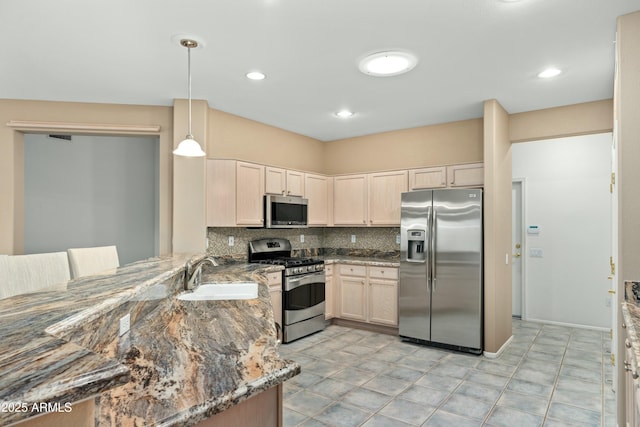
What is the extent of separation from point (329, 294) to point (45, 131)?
3.79 meters

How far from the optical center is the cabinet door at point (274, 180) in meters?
4.59

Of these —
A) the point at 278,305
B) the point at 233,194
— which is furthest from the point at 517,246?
the point at 233,194

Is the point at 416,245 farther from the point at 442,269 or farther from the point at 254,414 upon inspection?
the point at 254,414

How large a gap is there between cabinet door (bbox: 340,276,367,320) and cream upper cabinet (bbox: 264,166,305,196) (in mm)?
1366

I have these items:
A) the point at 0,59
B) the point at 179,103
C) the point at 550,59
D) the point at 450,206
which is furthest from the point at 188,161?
the point at 550,59

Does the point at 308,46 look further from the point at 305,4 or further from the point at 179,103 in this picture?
the point at 179,103

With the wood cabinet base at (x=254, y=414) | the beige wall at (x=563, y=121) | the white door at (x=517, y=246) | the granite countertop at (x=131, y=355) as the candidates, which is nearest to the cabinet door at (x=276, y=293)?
the granite countertop at (x=131, y=355)

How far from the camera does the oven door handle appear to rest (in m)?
4.39

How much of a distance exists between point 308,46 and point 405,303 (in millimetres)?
3082

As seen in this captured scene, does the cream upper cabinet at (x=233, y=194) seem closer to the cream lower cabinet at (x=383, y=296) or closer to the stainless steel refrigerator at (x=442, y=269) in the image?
the cream lower cabinet at (x=383, y=296)

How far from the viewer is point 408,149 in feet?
17.0

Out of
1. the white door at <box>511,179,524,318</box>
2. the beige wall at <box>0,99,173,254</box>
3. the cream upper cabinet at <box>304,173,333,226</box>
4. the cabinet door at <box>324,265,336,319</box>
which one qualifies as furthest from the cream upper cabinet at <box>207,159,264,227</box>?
the white door at <box>511,179,524,318</box>

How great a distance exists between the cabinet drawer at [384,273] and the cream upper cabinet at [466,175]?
4.19ft

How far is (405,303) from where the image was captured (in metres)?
4.48
